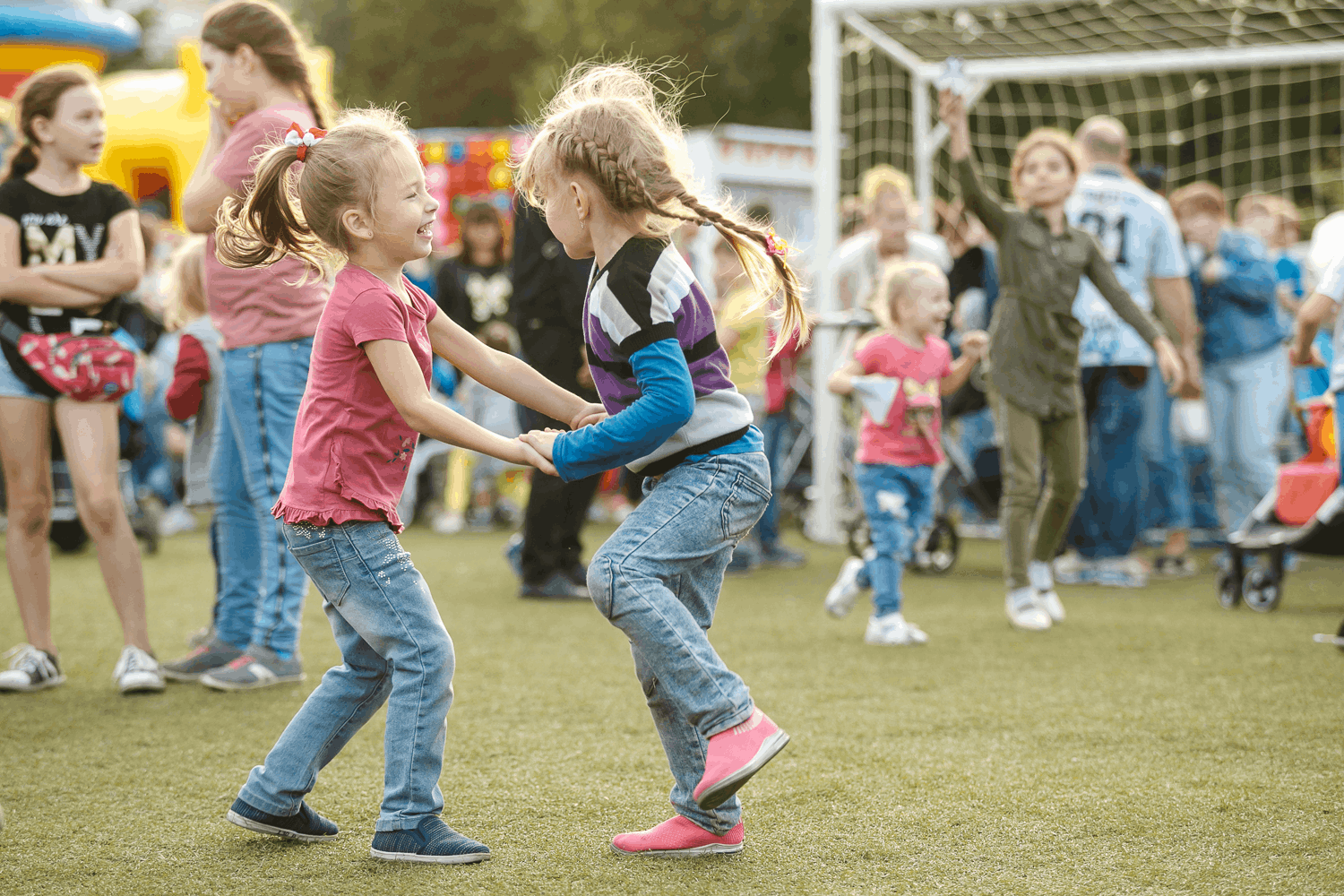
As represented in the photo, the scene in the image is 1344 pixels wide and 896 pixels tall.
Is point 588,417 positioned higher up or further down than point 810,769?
higher up

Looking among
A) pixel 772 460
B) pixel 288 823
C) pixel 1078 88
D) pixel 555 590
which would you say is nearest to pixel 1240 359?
pixel 772 460

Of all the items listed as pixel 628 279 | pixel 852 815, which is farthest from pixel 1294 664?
pixel 628 279

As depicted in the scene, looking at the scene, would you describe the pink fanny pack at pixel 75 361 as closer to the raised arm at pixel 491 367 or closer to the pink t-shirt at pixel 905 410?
the raised arm at pixel 491 367

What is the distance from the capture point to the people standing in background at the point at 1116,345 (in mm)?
7012

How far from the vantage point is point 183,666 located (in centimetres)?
468

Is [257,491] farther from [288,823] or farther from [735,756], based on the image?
[735,756]

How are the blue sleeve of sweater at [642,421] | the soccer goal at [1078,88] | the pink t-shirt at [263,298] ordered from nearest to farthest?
the blue sleeve of sweater at [642,421]
the pink t-shirt at [263,298]
the soccer goal at [1078,88]

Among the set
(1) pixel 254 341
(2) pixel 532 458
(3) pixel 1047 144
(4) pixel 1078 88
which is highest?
(4) pixel 1078 88

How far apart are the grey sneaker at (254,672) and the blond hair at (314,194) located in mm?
1868

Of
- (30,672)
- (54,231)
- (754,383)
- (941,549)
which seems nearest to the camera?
(54,231)

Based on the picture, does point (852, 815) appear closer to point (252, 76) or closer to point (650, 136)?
point (650, 136)

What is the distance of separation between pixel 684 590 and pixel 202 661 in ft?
8.04

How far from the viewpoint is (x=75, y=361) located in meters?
4.38

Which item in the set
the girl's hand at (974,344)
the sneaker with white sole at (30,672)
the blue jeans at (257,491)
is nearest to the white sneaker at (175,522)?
the sneaker with white sole at (30,672)
